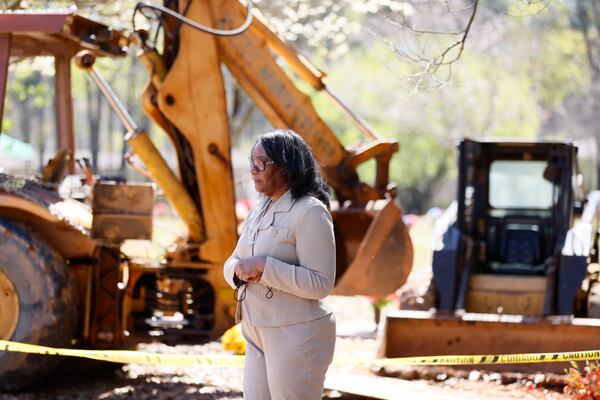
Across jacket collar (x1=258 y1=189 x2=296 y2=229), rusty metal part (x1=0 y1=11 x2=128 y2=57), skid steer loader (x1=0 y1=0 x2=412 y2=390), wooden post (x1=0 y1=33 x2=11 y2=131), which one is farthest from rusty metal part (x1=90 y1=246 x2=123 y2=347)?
jacket collar (x1=258 y1=189 x2=296 y2=229)

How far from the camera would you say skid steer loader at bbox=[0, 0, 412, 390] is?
738 centimetres

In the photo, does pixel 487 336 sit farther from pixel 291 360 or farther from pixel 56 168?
pixel 291 360

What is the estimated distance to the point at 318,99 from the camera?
117 ft

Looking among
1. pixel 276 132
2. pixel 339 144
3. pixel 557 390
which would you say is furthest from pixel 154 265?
pixel 276 132

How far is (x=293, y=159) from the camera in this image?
4488mm

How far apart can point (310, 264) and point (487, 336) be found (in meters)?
4.51

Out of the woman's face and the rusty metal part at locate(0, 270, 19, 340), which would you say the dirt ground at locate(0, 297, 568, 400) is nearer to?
the rusty metal part at locate(0, 270, 19, 340)

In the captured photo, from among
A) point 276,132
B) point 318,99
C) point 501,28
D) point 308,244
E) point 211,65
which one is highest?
point 501,28

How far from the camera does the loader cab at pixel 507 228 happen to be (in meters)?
9.60

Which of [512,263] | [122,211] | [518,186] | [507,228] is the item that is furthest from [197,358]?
[518,186]

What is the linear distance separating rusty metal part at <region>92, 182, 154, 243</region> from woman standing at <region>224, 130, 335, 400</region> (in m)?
3.22

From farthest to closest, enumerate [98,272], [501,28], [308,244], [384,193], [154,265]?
1. [501,28]
2. [384,193]
3. [154,265]
4. [98,272]
5. [308,244]

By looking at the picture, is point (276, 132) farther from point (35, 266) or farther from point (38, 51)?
point (38, 51)

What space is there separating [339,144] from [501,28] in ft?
85.1
